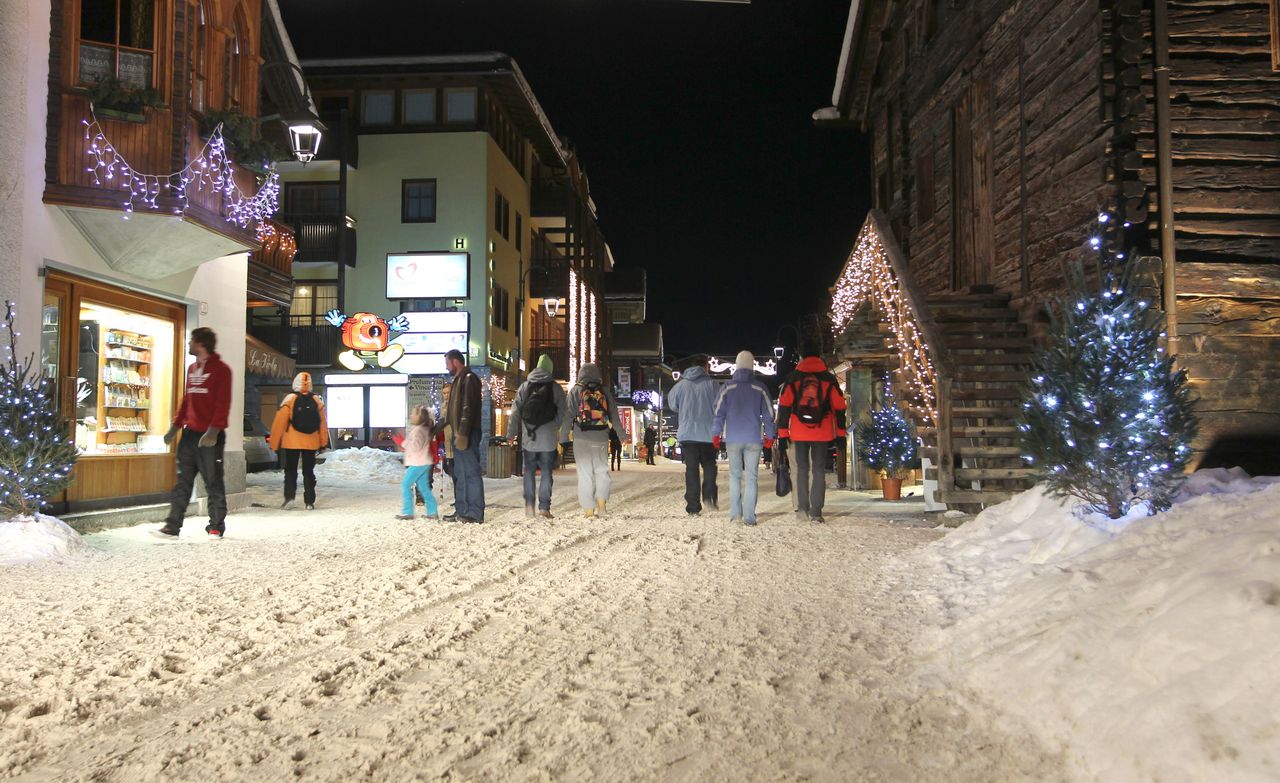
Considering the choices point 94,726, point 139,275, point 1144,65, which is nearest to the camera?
point 94,726

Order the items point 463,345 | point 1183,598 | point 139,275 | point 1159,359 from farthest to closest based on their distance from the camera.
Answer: point 463,345 → point 139,275 → point 1159,359 → point 1183,598

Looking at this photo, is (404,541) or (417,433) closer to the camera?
(404,541)

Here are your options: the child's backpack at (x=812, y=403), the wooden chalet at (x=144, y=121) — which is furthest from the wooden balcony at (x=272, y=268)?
the child's backpack at (x=812, y=403)

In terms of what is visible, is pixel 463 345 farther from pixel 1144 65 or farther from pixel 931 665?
pixel 931 665

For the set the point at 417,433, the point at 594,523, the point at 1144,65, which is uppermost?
the point at 1144,65

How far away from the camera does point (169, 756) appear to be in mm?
3271

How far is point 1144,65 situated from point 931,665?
26.8 ft

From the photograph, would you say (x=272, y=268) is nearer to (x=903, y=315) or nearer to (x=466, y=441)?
(x=466, y=441)

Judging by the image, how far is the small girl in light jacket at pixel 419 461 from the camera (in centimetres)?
1135

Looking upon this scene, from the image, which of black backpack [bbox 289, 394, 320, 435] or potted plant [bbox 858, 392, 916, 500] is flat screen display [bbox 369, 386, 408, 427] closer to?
potted plant [bbox 858, 392, 916, 500]

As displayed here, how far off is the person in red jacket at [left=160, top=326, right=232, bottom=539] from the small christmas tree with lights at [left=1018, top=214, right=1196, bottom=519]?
7.24 meters

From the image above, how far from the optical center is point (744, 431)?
1044 centimetres

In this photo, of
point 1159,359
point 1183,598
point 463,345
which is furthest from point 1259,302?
point 463,345

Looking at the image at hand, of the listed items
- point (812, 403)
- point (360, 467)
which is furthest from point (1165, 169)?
point (360, 467)
